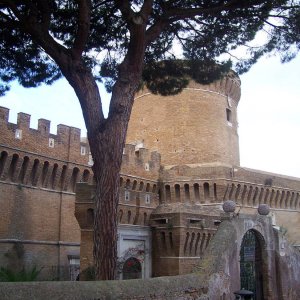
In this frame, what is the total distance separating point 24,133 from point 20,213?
2.72 meters

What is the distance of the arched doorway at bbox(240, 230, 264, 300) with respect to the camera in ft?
38.1

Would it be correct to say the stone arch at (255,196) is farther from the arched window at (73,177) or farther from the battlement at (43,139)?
the arched window at (73,177)

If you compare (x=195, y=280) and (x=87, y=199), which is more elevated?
(x=87, y=199)

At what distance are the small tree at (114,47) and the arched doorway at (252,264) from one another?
160 inches

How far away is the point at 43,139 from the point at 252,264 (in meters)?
9.04

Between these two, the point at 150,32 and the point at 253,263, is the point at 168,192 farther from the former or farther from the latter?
the point at 150,32

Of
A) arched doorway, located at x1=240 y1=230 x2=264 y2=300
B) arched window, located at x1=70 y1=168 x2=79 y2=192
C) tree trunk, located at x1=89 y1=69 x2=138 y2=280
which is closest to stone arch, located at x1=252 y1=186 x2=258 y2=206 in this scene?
arched window, located at x1=70 y1=168 x2=79 y2=192

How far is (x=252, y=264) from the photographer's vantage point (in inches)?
468

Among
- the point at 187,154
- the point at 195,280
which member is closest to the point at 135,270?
the point at 195,280

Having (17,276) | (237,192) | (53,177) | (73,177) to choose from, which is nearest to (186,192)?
(237,192)

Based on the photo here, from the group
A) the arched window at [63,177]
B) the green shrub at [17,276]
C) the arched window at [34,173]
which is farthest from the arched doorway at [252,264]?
the arched window at [63,177]

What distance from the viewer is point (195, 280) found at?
28.2 ft

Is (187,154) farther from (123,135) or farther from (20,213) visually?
(123,135)

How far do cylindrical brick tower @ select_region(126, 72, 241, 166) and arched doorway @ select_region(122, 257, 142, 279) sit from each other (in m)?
9.48
